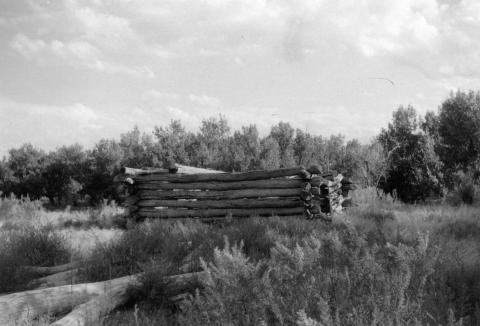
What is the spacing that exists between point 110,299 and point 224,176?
6.51m

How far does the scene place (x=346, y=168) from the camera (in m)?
27.1

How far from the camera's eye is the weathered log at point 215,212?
10164 millimetres

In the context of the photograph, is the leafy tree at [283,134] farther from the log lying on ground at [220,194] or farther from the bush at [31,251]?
the bush at [31,251]

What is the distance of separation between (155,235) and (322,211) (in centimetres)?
517

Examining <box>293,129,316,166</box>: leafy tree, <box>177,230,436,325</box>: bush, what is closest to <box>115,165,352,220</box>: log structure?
<box>177,230,436,325</box>: bush

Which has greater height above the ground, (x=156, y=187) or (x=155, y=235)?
(x=156, y=187)

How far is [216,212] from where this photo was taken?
35.9 feet

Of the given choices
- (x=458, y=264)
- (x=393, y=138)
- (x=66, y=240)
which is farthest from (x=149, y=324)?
(x=393, y=138)

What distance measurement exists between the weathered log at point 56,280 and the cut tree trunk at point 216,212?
4.31 meters

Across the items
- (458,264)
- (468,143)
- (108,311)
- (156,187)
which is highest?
(468,143)

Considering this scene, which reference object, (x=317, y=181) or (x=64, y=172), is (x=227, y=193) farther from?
(x=64, y=172)

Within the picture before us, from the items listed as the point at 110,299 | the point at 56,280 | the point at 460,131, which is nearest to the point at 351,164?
the point at 460,131

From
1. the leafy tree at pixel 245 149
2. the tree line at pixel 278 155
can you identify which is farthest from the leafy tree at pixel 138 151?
the leafy tree at pixel 245 149

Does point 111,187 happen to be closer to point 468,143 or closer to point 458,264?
point 468,143
